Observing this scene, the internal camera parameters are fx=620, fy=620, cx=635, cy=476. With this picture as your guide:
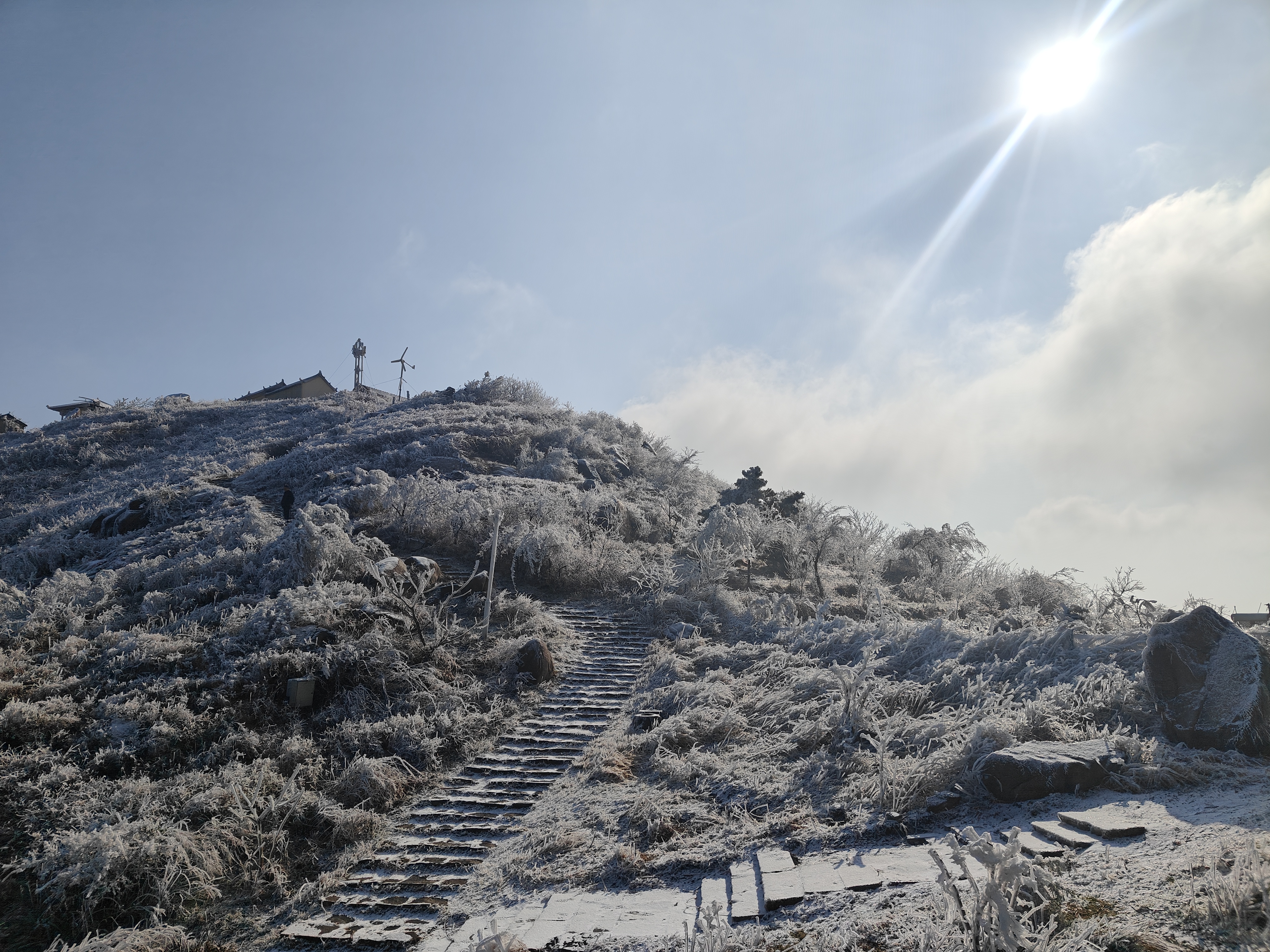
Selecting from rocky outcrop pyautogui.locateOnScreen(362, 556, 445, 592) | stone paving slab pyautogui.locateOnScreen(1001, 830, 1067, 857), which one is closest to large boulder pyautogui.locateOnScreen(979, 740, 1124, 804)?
stone paving slab pyautogui.locateOnScreen(1001, 830, 1067, 857)

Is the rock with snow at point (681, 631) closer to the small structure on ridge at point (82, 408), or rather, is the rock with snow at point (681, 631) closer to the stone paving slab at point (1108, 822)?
the stone paving slab at point (1108, 822)

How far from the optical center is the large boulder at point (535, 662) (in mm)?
12047

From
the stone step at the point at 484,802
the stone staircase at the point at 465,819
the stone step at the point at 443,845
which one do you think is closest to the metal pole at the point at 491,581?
the stone staircase at the point at 465,819

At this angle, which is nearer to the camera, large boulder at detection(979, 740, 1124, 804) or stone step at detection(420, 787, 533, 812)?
large boulder at detection(979, 740, 1124, 804)

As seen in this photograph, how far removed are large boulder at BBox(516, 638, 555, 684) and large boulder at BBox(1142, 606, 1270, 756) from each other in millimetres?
9358

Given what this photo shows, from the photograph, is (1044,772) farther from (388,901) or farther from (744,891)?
(388,901)

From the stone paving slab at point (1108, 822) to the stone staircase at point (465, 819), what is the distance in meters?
5.90

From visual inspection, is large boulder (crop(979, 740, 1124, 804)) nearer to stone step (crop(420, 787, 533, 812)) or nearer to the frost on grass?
stone step (crop(420, 787, 533, 812))

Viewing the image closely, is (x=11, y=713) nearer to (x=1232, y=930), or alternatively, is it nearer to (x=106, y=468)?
(x=1232, y=930)

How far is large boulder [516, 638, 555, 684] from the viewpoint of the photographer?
39.5 feet

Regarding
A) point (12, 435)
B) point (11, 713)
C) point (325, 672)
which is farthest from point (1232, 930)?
point (12, 435)

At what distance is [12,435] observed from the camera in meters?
40.1

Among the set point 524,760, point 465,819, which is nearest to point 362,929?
point 465,819

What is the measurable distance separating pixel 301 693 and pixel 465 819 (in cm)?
357
